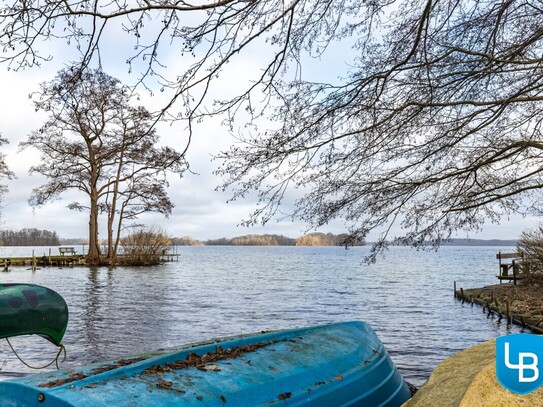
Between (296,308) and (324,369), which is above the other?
(324,369)

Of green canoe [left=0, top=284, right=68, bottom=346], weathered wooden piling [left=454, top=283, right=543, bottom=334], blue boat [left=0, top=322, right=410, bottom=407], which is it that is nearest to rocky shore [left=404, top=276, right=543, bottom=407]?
blue boat [left=0, top=322, right=410, bottom=407]

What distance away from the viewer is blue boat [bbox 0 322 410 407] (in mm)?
2693

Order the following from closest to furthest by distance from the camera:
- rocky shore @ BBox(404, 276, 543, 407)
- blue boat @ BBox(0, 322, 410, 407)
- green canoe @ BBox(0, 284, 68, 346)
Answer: rocky shore @ BBox(404, 276, 543, 407)
blue boat @ BBox(0, 322, 410, 407)
green canoe @ BBox(0, 284, 68, 346)

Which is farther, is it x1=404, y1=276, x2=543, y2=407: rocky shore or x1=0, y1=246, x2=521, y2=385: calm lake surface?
x1=0, y1=246, x2=521, y2=385: calm lake surface

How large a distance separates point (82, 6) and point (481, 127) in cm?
423

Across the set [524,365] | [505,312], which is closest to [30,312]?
[524,365]

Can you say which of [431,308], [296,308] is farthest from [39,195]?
[431,308]

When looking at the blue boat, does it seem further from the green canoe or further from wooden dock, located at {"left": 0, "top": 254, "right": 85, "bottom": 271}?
wooden dock, located at {"left": 0, "top": 254, "right": 85, "bottom": 271}

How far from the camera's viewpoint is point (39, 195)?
32.2 meters

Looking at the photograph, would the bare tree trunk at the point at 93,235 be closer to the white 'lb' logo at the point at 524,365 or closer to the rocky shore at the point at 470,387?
the rocky shore at the point at 470,387

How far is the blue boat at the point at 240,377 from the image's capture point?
2.69 meters

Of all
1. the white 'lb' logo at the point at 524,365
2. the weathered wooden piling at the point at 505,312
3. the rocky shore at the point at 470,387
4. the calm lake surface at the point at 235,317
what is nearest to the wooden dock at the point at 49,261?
the calm lake surface at the point at 235,317

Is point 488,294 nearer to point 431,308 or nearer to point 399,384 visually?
point 431,308

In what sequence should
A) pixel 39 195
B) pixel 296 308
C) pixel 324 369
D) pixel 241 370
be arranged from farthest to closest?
pixel 39 195 < pixel 296 308 < pixel 324 369 < pixel 241 370
